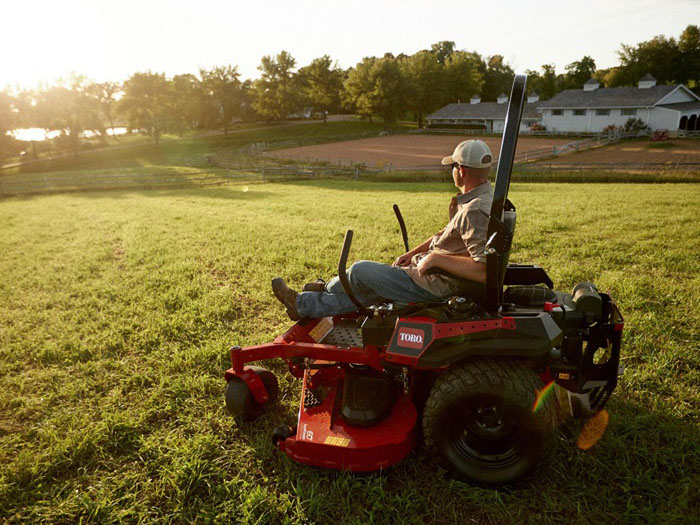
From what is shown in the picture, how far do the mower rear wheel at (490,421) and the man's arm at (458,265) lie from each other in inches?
22.3

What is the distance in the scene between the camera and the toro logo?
9.25 feet

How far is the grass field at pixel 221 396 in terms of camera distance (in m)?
2.79

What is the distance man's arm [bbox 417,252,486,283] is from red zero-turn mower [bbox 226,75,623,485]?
13 cm

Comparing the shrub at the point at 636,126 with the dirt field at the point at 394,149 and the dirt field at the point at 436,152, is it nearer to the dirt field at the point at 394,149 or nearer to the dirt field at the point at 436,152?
the dirt field at the point at 436,152

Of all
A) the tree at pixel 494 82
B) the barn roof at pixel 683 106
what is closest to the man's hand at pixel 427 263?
the barn roof at pixel 683 106

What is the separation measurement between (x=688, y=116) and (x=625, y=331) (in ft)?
178

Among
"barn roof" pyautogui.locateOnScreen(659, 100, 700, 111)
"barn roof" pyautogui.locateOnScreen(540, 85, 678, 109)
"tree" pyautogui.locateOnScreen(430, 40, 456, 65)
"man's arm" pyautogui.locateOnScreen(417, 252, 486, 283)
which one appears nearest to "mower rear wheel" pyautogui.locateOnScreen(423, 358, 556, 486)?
"man's arm" pyautogui.locateOnScreen(417, 252, 486, 283)

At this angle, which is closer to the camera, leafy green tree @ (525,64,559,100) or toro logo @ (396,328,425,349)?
toro logo @ (396,328,425,349)

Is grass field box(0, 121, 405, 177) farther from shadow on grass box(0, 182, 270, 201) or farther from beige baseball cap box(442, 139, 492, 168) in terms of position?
beige baseball cap box(442, 139, 492, 168)

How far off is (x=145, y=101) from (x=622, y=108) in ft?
228

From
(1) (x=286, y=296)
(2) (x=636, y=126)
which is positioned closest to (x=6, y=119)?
(1) (x=286, y=296)

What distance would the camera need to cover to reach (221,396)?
399 cm

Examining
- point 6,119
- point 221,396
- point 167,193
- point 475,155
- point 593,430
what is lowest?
point 167,193

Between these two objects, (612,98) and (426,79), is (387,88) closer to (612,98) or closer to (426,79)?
(426,79)
